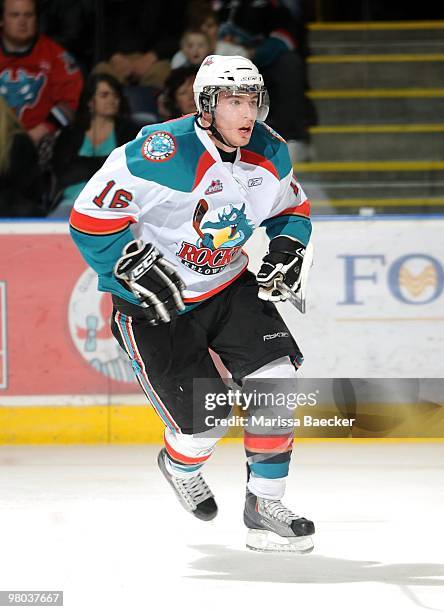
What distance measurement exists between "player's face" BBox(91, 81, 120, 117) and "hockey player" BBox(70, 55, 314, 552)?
226 centimetres

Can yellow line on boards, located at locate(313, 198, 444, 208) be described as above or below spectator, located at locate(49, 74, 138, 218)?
below

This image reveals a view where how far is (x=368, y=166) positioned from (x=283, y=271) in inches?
→ 101

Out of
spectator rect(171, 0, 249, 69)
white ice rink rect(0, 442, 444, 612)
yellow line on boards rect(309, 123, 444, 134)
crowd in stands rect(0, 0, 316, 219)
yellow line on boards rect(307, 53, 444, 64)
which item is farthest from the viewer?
yellow line on boards rect(307, 53, 444, 64)

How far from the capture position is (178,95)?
5.87 metres

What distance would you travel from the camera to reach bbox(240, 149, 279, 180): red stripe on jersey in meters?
3.40

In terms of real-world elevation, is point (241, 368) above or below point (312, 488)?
above

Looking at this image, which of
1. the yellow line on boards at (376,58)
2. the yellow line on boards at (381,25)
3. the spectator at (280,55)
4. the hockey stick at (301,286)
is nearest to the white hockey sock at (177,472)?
the hockey stick at (301,286)

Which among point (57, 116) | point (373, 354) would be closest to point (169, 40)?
point (57, 116)

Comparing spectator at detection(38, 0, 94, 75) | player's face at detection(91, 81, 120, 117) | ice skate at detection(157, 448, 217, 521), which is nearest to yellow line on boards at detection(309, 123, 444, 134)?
player's face at detection(91, 81, 120, 117)

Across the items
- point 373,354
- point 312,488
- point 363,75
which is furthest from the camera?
point 363,75

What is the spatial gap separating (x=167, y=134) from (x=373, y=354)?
2.24 meters

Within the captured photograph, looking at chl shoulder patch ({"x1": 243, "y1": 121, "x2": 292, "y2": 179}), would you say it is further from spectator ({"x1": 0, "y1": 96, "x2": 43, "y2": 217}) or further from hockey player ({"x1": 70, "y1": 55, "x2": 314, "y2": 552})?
spectator ({"x1": 0, "y1": 96, "x2": 43, "y2": 217})

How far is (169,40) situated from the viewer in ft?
20.1

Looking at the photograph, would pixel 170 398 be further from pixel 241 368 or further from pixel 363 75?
pixel 363 75
